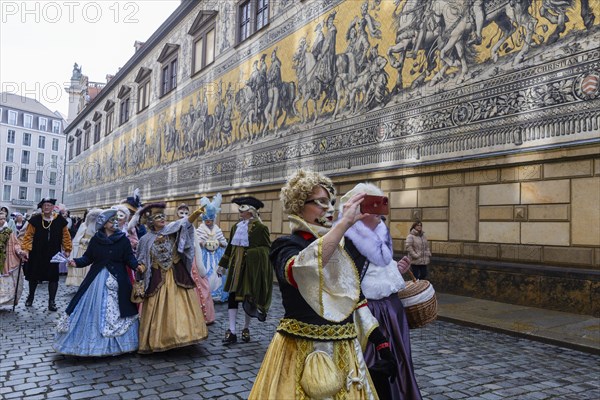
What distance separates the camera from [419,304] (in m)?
Answer: 3.46

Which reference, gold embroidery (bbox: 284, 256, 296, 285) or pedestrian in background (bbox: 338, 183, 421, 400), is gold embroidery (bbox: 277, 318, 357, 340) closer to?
gold embroidery (bbox: 284, 256, 296, 285)

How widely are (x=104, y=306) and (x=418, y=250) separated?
6.11 metres

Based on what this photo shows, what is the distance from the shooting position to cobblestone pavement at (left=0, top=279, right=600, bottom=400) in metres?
4.27

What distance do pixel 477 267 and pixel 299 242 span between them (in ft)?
25.7

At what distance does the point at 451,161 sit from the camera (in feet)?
32.3

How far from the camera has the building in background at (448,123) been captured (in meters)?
8.03

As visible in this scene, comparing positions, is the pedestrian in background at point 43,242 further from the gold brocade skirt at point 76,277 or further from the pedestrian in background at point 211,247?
the pedestrian in background at point 211,247

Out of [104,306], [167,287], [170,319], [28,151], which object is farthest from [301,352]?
[28,151]

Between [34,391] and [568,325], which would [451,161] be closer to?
[568,325]

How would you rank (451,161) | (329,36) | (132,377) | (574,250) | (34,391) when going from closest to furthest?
(34,391) < (132,377) < (574,250) < (451,161) < (329,36)

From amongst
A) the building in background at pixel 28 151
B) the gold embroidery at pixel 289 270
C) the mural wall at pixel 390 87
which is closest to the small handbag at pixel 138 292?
the gold embroidery at pixel 289 270

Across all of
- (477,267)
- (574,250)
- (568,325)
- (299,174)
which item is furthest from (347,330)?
(477,267)

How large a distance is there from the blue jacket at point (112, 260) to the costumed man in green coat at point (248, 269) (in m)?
1.36

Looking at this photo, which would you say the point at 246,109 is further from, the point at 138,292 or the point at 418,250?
the point at 138,292
